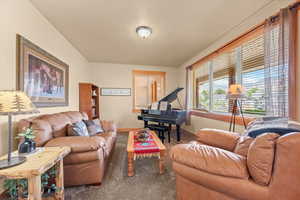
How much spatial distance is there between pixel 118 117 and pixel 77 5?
12.1ft

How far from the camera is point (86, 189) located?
1.63 metres

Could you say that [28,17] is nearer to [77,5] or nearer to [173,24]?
[77,5]

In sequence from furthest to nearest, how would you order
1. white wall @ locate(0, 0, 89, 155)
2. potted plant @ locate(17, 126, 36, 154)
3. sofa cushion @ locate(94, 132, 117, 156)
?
sofa cushion @ locate(94, 132, 117, 156) < white wall @ locate(0, 0, 89, 155) < potted plant @ locate(17, 126, 36, 154)

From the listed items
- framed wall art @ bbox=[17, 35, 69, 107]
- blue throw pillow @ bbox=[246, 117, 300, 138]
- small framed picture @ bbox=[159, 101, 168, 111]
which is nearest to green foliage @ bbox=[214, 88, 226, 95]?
small framed picture @ bbox=[159, 101, 168, 111]

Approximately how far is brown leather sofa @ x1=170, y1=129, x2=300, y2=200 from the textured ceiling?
6.56 ft

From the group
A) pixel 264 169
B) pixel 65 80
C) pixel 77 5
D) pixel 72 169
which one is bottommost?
pixel 72 169

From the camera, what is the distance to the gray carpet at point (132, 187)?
4.97 feet

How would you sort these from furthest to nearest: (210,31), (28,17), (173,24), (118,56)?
(118,56) → (210,31) → (173,24) → (28,17)

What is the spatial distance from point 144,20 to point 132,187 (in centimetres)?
260

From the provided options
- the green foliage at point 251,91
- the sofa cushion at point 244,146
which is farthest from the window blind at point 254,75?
the sofa cushion at point 244,146

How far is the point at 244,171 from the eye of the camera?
3.03ft

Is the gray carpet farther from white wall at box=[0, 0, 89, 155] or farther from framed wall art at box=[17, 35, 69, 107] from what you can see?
framed wall art at box=[17, 35, 69, 107]

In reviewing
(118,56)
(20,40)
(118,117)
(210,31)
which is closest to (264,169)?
(210,31)

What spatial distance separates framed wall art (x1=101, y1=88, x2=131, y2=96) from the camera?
4.88 meters
